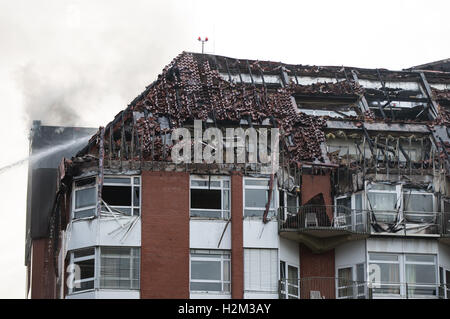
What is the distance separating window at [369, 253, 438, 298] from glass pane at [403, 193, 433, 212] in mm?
2411

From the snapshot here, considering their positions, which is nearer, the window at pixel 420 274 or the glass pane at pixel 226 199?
A: the window at pixel 420 274

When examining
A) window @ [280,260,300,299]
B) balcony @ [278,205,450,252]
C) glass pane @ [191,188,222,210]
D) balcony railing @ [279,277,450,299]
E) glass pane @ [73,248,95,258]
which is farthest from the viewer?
glass pane @ [191,188,222,210]

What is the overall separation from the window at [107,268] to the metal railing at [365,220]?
281 inches

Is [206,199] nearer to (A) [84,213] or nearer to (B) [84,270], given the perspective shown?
(A) [84,213]

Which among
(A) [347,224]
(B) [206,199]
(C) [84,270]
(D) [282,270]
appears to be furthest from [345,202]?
(C) [84,270]

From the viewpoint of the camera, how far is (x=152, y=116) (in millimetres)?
62781

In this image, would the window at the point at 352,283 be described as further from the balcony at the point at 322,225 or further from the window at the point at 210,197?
the window at the point at 210,197

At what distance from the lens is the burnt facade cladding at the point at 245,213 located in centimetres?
5791

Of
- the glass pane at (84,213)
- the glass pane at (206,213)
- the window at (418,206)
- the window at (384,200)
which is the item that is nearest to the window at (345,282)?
the window at (384,200)

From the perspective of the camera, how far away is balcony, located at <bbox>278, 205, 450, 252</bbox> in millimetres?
59375

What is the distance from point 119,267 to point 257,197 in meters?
7.33

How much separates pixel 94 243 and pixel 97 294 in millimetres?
2339

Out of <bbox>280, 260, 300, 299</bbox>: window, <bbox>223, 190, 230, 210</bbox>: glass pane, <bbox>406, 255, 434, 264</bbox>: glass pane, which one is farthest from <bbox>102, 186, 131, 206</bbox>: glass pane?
<bbox>406, 255, 434, 264</bbox>: glass pane

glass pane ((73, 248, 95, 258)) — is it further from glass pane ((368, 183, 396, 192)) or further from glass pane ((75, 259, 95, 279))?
glass pane ((368, 183, 396, 192))
